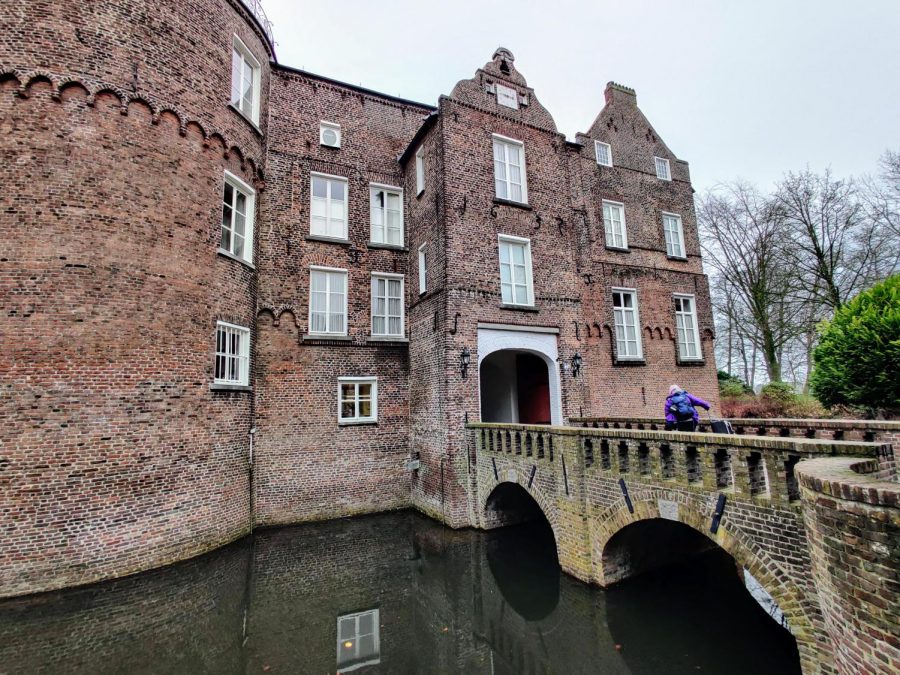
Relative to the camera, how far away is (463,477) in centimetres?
1056

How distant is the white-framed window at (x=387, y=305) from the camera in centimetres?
1304

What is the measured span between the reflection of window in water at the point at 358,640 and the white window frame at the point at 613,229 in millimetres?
13870

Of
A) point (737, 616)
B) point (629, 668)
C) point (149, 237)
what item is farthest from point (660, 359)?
point (149, 237)

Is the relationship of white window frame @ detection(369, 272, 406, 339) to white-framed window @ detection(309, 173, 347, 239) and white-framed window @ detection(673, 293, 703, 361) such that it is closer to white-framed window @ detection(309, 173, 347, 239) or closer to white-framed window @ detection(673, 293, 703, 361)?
white-framed window @ detection(309, 173, 347, 239)

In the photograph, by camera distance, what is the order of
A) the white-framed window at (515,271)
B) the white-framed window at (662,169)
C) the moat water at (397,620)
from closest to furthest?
the moat water at (397,620) → the white-framed window at (515,271) → the white-framed window at (662,169)

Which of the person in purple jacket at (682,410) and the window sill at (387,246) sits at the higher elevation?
the window sill at (387,246)

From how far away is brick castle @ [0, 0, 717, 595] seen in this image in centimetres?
790

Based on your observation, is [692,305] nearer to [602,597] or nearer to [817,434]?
[817,434]

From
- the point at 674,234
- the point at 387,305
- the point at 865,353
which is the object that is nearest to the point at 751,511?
the point at 865,353

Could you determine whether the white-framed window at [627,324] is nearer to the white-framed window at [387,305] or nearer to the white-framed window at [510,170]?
the white-framed window at [510,170]

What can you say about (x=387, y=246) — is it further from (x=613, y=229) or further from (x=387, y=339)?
(x=613, y=229)

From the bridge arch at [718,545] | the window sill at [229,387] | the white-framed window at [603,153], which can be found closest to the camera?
the bridge arch at [718,545]

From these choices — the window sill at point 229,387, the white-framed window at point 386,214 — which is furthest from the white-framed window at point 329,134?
the window sill at point 229,387

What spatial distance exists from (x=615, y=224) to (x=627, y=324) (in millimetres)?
3892
